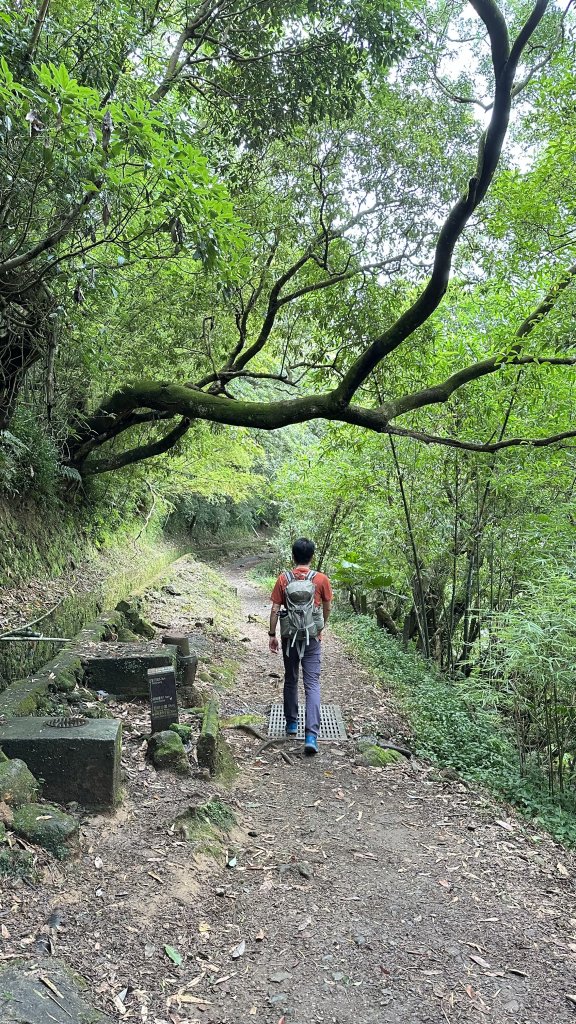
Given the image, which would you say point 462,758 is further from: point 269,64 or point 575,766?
point 269,64

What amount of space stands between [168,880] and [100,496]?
25.0 feet

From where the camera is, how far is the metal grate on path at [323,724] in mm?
6078

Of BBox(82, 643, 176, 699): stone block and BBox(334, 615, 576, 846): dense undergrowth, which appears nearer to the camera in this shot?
BBox(334, 615, 576, 846): dense undergrowth

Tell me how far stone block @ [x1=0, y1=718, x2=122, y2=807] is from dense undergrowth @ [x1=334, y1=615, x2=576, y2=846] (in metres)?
3.23

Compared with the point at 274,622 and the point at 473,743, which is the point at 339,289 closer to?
the point at 274,622

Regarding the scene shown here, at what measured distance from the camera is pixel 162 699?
4984 millimetres

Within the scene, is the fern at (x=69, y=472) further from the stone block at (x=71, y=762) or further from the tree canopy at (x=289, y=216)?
the stone block at (x=71, y=762)

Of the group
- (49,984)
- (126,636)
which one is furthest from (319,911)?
(126,636)

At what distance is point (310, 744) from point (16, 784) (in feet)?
8.98

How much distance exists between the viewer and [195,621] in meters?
11.0

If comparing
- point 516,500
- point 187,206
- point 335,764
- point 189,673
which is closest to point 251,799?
point 335,764

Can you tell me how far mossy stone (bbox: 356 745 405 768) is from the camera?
5.51 m

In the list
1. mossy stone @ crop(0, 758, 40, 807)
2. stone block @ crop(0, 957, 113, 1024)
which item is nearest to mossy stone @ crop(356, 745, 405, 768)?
mossy stone @ crop(0, 758, 40, 807)

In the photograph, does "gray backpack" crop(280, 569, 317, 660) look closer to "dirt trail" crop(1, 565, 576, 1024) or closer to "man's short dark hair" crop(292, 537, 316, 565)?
"man's short dark hair" crop(292, 537, 316, 565)
